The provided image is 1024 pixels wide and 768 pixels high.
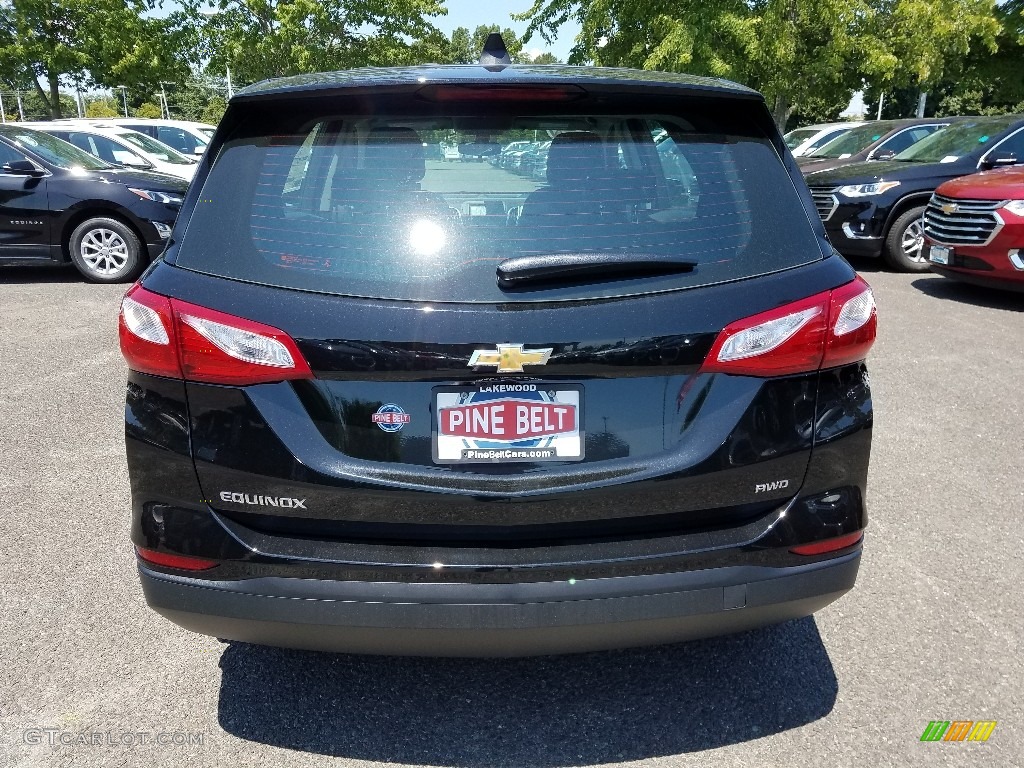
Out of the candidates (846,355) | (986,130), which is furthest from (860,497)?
(986,130)

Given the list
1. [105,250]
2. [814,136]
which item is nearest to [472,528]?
[105,250]

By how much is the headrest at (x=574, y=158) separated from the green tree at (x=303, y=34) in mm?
24063

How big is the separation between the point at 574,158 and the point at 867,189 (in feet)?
28.9

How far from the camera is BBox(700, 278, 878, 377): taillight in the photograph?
203 centimetres

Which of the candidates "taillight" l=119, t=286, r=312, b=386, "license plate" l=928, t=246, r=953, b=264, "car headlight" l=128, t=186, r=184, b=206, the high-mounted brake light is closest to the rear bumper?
"taillight" l=119, t=286, r=312, b=386

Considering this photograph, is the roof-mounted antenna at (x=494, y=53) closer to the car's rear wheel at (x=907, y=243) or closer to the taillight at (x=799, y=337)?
the taillight at (x=799, y=337)

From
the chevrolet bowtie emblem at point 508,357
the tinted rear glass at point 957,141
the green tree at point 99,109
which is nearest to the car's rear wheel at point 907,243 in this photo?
the tinted rear glass at point 957,141

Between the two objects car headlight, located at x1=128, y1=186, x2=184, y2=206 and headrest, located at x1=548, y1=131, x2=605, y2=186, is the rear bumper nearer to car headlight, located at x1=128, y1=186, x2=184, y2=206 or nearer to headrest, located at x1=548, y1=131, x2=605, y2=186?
headrest, located at x1=548, y1=131, x2=605, y2=186

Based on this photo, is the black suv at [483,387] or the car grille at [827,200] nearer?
the black suv at [483,387]

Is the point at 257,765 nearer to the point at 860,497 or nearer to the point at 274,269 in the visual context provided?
the point at 274,269

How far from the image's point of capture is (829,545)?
2207mm

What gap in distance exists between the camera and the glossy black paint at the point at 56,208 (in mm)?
9281

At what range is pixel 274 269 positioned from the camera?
2068mm

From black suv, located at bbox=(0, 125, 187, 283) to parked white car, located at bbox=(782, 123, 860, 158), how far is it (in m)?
9.96
